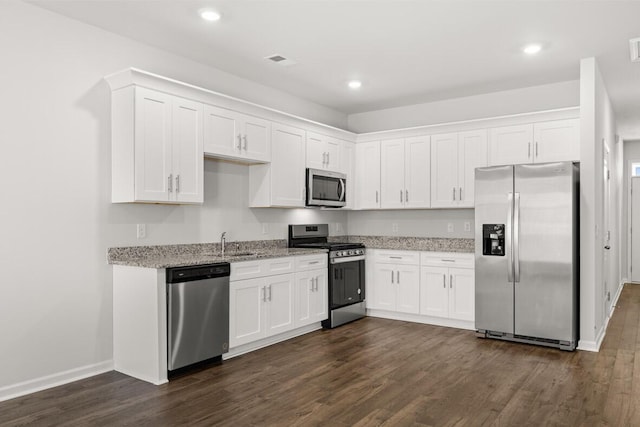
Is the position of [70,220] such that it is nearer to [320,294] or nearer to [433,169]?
[320,294]

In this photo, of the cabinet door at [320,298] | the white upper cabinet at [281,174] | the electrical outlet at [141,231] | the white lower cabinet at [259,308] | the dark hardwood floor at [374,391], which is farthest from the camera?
the cabinet door at [320,298]

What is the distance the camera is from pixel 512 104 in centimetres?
561

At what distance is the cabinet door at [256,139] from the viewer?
4656 mm

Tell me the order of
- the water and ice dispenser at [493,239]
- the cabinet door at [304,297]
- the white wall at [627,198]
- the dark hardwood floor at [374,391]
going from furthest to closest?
the white wall at [627,198]
the cabinet door at [304,297]
the water and ice dispenser at [493,239]
the dark hardwood floor at [374,391]

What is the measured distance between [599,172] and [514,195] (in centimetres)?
95

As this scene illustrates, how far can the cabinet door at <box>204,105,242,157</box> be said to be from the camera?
14.0ft

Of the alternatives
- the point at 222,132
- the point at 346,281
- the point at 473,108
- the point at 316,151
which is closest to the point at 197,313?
the point at 222,132

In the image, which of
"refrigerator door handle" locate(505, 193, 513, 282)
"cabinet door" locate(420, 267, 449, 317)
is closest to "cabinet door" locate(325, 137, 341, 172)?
"cabinet door" locate(420, 267, 449, 317)

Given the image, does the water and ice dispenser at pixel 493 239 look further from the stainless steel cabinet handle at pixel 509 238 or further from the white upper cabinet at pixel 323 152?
the white upper cabinet at pixel 323 152

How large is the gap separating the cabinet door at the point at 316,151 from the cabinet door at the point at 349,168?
0.40 metres

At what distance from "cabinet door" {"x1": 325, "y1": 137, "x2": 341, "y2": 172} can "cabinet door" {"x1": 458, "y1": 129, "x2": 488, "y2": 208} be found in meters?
1.52

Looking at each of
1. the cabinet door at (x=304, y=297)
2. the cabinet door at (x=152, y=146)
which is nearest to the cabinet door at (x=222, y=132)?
the cabinet door at (x=152, y=146)

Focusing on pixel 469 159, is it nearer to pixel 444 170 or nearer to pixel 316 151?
pixel 444 170

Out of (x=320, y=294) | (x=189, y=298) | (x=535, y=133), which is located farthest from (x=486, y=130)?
(x=189, y=298)
